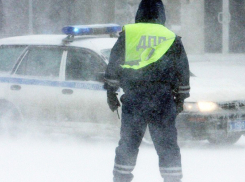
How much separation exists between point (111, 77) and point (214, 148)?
334 centimetres

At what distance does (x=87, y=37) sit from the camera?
9922 millimetres

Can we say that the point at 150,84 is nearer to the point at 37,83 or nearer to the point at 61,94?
the point at 61,94

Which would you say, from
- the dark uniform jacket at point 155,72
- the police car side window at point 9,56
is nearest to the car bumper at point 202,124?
the police car side window at point 9,56

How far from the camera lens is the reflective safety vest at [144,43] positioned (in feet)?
20.3

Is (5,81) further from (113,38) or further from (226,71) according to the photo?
(226,71)

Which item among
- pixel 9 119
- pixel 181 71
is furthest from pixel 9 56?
pixel 181 71

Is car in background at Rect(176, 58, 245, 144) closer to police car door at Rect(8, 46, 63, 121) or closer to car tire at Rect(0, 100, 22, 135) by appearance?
police car door at Rect(8, 46, 63, 121)

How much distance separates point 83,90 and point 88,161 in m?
1.22

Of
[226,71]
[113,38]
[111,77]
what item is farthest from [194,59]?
[111,77]

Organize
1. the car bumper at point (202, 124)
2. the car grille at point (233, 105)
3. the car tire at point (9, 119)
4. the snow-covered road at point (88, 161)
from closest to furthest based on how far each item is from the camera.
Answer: the snow-covered road at point (88, 161), the car bumper at point (202, 124), the car grille at point (233, 105), the car tire at point (9, 119)

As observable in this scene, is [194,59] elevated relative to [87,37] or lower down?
lower down

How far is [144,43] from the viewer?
620cm

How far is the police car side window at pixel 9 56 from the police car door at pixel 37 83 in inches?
5.2

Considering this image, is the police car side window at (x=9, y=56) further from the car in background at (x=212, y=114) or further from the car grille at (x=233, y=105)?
the car grille at (x=233, y=105)
